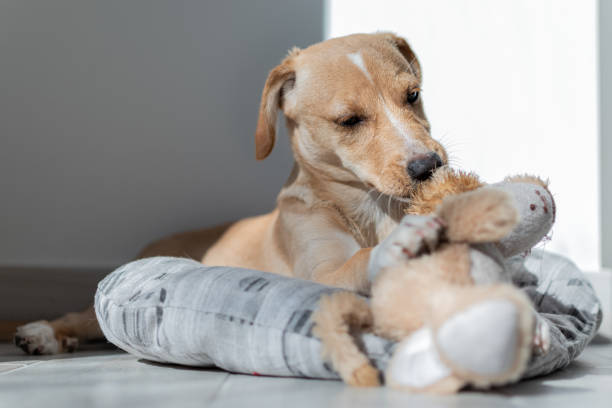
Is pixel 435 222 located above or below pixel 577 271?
above

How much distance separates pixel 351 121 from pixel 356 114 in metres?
0.04

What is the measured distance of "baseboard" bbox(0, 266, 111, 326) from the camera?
2934 mm

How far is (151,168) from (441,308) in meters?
2.54

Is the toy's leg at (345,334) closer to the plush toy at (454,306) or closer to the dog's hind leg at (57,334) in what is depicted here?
the plush toy at (454,306)

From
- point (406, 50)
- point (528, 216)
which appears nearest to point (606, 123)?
point (406, 50)

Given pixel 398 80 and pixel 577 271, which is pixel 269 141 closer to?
pixel 398 80

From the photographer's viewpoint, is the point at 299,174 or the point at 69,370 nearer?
the point at 69,370

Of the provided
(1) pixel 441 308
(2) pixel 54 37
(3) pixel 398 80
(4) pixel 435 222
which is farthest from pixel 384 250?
A: (2) pixel 54 37

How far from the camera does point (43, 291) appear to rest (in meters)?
2.99

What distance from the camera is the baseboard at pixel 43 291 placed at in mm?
2934

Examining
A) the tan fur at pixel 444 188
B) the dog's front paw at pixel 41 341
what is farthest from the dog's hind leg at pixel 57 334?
the tan fur at pixel 444 188

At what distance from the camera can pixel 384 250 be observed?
48.8 inches

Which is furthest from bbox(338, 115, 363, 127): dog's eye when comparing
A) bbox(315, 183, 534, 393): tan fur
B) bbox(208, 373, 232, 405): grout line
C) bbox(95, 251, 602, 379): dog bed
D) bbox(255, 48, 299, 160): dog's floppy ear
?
bbox(208, 373, 232, 405): grout line

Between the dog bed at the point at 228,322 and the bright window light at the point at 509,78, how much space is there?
1745mm
